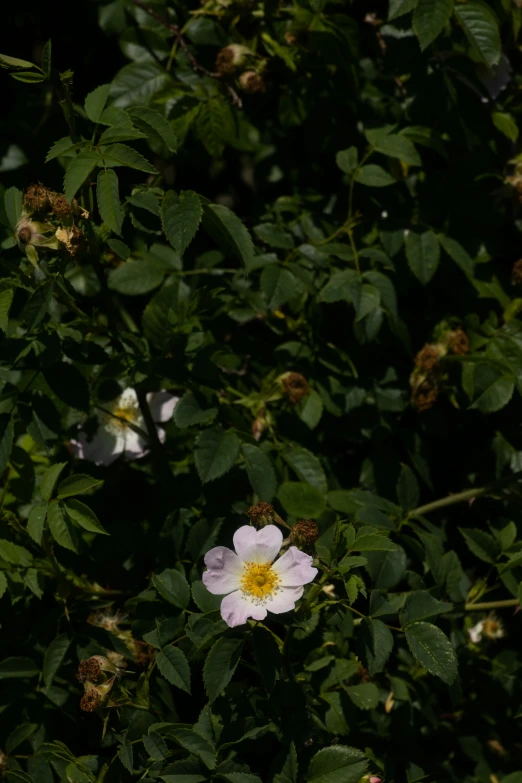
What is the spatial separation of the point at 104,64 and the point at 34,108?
1.04ft

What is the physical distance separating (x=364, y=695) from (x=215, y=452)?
60 centimetres

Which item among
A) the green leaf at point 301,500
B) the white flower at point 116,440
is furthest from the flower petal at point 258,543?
the white flower at point 116,440

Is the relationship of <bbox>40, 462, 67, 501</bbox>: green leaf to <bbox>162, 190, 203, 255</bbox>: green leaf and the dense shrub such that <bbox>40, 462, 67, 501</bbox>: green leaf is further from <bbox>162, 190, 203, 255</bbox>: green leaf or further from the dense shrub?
<bbox>162, 190, 203, 255</bbox>: green leaf

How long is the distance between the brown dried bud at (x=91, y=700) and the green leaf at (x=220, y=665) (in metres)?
0.23

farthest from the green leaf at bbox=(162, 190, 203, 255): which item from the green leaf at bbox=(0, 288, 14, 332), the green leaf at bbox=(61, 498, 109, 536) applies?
the green leaf at bbox=(61, 498, 109, 536)

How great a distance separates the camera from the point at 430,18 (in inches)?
74.0

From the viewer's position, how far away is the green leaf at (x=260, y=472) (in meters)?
1.69

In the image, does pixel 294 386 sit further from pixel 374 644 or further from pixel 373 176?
pixel 374 644

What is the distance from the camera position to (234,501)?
5.98 ft

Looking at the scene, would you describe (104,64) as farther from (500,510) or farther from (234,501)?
(500,510)

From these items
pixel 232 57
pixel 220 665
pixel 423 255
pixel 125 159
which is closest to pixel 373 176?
pixel 423 255

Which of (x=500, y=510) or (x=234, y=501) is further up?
(x=234, y=501)

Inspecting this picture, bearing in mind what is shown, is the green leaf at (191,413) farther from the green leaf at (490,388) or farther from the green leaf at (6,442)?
the green leaf at (490,388)

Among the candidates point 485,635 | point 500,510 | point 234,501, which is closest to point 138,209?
point 234,501
